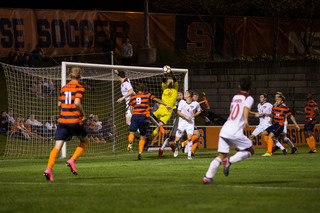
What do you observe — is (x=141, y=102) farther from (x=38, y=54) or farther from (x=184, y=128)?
(x=38, y=54)

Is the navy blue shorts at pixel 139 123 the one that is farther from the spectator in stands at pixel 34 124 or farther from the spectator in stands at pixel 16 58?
the spectator in stands at pixel 16 58

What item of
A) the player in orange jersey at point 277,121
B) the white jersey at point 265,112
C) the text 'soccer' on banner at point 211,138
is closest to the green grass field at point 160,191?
the player in orange jersey at point 277,121

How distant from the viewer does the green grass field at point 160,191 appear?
301 inches

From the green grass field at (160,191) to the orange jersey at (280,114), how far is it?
6.44 meters

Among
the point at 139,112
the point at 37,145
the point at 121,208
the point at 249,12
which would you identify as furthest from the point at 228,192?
the point at 249,12

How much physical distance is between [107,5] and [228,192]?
1246 inches

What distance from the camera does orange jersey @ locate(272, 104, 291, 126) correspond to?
1962 centimetres

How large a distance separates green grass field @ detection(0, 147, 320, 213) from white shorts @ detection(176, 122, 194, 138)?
4.04 metres

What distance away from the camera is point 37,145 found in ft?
68.3

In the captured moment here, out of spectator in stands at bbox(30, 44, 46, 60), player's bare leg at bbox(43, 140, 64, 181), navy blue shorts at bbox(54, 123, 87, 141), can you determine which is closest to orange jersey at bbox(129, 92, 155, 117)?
navy blue shorts at bbox(54, 123, 87, 141)

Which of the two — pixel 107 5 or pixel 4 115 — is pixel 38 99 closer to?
pixel 4 115

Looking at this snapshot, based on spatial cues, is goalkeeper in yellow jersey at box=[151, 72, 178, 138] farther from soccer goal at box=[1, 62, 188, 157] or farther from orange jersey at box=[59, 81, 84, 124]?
orange jersey at box=[59, 81, 84, 124]

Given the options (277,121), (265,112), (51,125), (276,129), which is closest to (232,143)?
(276,129)

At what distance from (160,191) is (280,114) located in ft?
37.3
